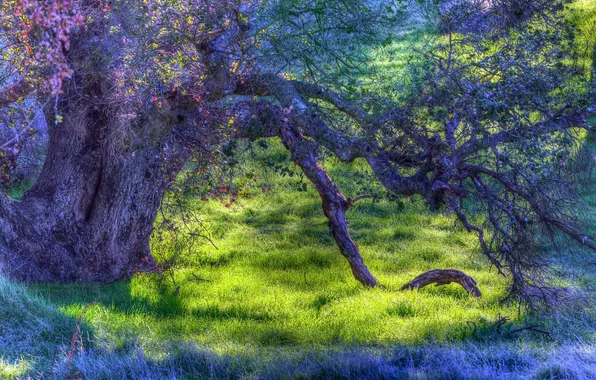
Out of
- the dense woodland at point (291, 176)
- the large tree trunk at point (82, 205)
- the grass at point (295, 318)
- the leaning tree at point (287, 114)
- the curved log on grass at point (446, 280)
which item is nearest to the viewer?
the grass at point (295, 318)

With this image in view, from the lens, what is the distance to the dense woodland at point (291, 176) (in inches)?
296

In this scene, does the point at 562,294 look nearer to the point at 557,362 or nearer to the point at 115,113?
the point at 557,362

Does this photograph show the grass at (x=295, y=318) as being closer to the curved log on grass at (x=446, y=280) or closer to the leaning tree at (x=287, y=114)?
the curved log on grass at (x=446, y=280)

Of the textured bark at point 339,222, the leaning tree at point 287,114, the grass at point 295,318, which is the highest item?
the leaning tree at point 287,114

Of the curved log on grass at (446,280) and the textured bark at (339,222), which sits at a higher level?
the textured bark at (339,222)

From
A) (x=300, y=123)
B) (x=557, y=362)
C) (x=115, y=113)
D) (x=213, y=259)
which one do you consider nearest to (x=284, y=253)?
(x=213, y=259)

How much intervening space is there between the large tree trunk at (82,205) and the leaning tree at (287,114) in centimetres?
2

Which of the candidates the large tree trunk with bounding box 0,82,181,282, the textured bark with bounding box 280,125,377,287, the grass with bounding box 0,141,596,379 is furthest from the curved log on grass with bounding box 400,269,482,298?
the large tree trunk with bounding box 0,82,181,282

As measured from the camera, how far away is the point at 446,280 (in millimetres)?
10922

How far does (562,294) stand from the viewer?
9492 millimetres

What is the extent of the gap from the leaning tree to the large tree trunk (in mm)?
23

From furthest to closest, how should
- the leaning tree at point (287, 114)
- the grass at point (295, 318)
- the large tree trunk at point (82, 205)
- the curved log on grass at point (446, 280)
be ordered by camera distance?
the large tree trunk at point (82, 205) → the curved log on grass at point (446, 280) → the leaning tree at point (287, 114) → the grass at point (295, 318)

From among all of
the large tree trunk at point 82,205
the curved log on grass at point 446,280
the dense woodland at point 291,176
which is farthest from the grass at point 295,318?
the large tree trunk at point 82,205

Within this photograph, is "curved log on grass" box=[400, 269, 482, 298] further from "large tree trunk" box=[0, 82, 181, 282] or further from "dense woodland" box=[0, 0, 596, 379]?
"large tree trunk" box=[0, 82, 181, 282]
